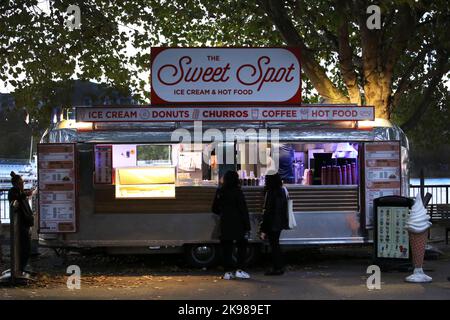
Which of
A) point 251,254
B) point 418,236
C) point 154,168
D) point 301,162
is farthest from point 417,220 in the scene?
point 154,168

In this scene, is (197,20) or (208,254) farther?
(197,20)

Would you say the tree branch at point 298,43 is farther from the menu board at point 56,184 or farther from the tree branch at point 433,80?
the menu board at point 56,184

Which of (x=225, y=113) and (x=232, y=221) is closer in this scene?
(x=232, y=221)

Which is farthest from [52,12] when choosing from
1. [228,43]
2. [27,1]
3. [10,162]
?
[10,162]

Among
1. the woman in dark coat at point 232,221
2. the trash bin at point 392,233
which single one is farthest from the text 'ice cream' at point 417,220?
the woman in dark coat at point 232,221

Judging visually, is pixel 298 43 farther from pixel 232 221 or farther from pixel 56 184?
pixel 56 184

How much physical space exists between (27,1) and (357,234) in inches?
294

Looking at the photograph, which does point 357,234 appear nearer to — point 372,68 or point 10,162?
point 372,68

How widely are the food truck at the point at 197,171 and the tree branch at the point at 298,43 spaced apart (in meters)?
2.79

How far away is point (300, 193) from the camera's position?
1071cm

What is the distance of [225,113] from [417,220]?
3.51 metres

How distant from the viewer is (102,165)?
34.9 feet

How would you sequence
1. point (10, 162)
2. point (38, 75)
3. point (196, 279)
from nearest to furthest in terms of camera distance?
point (196, 279) → point (38, 75) → point (10, 162)

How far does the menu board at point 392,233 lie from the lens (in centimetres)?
993
